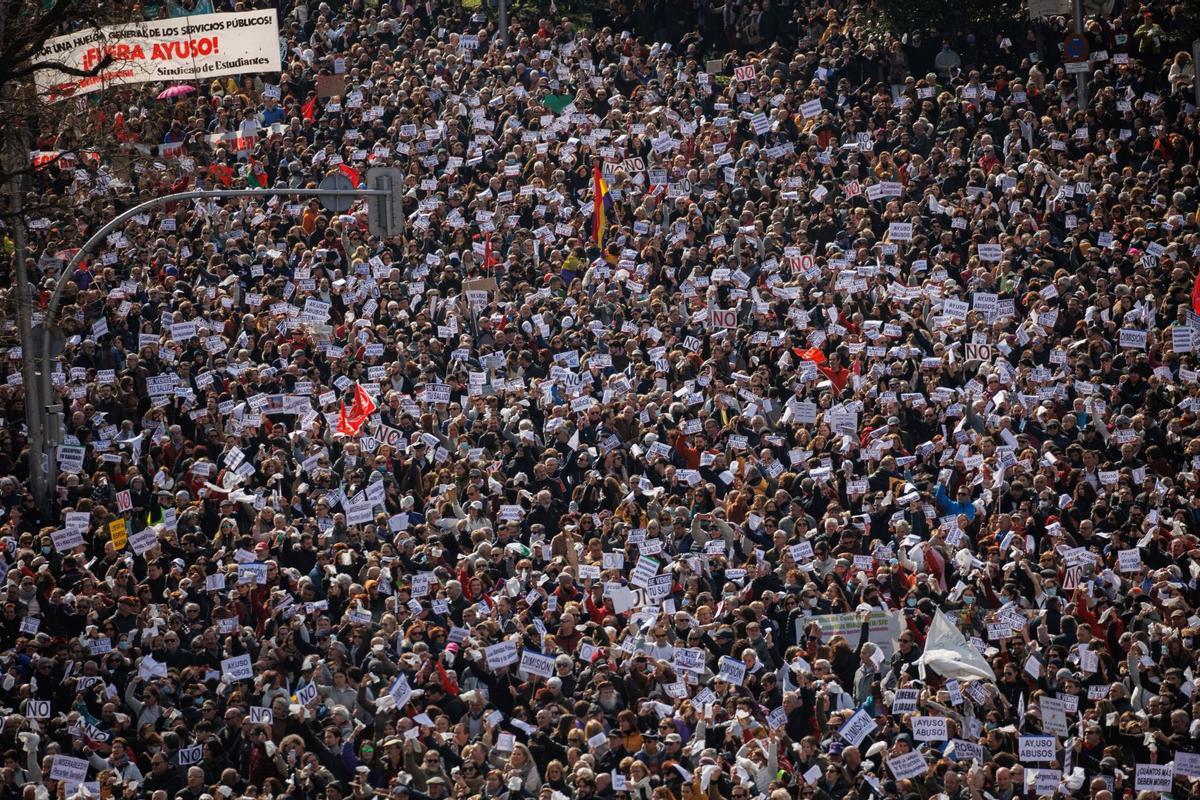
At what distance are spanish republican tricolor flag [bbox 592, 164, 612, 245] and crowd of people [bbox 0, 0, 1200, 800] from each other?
0.10 metres

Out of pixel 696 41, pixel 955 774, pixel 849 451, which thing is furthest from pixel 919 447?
pixel 696 41

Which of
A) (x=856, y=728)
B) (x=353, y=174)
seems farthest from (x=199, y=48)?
(x=856, y=728)

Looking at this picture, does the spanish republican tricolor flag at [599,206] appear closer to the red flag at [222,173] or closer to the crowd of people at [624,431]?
the crowd of people at [624,431]

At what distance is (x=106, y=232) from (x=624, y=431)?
603cm

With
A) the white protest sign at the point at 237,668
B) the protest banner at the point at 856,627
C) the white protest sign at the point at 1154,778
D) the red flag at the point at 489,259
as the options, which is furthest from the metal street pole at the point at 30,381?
the white protest sign at the point at 1154,778

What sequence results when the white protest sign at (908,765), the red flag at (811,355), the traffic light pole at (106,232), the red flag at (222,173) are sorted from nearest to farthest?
the white protest sign at (908,765), the traffic light pole at (106,232), the red flag at (811,355), the red flag at (222,173)

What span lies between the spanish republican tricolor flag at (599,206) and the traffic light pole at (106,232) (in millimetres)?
4890

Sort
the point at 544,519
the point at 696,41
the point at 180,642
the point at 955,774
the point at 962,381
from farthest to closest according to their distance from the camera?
the point at 696,41
the point at 962,381
the point at 544,519
the point at 180,642
the point at 955,774

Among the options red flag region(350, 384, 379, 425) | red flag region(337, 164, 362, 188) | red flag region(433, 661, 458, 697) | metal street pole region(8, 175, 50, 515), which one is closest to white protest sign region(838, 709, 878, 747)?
red flag region(433, 661, 458, 697)

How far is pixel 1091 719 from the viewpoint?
59.3ft

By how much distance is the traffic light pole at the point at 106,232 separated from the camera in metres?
22.4

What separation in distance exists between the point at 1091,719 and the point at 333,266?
13038 millimetres

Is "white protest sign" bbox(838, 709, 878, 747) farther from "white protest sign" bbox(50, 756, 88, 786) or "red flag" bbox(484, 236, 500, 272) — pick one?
"red flag" bbox(484, 236, 500, 272)

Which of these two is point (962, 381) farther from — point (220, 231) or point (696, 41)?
point (696, 41)
